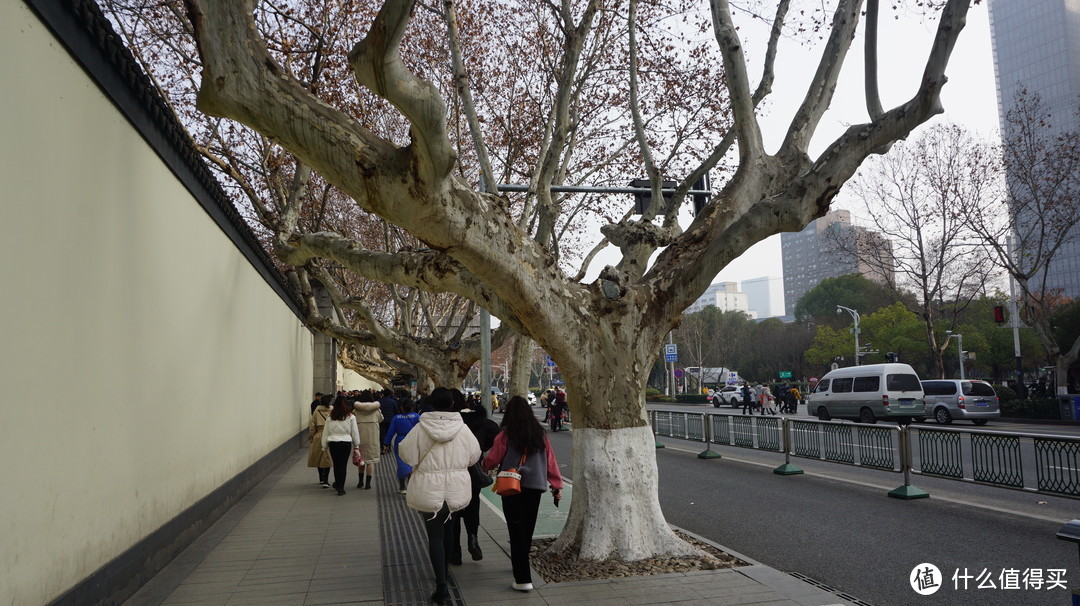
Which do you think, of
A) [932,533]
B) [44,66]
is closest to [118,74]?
[44,66]

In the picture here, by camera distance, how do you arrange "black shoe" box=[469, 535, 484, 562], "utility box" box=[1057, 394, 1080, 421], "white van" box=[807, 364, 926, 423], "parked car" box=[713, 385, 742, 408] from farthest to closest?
"parked car" box=[713, 385, 742, 408] < "utility box" box=[1057, 394, 1080, 421] < "white van" box=[807, 364, 926, 423] < "black shoe" box=[469, 535, 484, 562]

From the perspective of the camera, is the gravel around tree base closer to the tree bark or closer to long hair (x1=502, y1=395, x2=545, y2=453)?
the tree bark

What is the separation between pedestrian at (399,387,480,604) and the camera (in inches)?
218

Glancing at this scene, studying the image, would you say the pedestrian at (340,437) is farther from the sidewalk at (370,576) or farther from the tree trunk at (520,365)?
the tree trunk at (520,365)

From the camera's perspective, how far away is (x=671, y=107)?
1282 centimetres

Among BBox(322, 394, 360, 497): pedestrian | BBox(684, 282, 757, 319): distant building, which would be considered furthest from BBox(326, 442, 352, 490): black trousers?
BBox(684, 282, 757, 319): distant building

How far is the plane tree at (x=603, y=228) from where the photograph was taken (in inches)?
193

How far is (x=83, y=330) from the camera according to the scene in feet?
15.7

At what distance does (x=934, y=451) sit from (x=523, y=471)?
731 centimetres

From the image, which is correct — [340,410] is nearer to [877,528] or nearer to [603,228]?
[603,228]

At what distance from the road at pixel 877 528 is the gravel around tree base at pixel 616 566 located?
0.76 meters

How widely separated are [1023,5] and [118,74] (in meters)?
65.1

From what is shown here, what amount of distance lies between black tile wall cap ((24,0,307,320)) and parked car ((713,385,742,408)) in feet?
128

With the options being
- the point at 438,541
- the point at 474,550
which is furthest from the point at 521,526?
the point at 474,550
